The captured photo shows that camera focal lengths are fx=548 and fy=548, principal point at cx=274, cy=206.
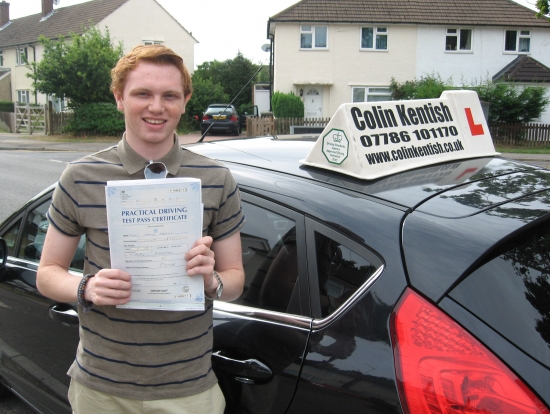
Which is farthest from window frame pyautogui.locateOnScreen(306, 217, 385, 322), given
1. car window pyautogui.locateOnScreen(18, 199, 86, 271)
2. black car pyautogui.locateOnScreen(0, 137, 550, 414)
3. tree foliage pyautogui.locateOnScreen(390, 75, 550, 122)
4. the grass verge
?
tree foliage pyautogui.locateOnScreen(390, 75, 550, 122)

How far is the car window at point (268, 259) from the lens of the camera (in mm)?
1990

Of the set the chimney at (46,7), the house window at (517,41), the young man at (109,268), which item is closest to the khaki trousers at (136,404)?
the young man at (109,268)

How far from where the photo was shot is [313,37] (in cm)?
2962

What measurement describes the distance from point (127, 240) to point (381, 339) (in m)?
0.75

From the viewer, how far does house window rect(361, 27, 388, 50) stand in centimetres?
2962

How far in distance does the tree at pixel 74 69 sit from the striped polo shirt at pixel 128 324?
2434cm

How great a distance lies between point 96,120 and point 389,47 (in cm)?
1577

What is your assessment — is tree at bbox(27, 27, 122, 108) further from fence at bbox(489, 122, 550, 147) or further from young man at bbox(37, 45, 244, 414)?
young man at bbox(37, 45, 244, 414)

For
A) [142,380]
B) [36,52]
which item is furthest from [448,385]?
[36,52]

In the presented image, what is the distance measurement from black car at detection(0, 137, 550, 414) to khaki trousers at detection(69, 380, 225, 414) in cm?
18

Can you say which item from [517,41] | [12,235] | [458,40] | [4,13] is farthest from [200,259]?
[4,13]

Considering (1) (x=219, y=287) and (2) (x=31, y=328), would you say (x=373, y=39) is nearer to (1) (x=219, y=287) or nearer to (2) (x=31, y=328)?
(2) (x=31, y=328)

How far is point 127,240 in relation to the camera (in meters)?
1.50

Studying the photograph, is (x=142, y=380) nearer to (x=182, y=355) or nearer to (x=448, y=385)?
(x=182, y=355)
